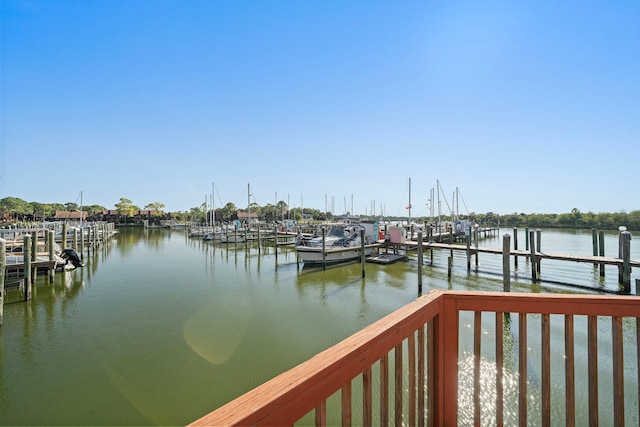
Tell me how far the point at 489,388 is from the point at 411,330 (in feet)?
18.6

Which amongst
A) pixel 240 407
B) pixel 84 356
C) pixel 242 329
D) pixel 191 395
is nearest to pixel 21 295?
pixel 84 356

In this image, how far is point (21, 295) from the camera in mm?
12125

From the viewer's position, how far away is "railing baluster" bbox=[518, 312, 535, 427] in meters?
1.83

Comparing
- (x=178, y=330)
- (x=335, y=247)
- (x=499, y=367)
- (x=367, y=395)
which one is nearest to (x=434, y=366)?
(x=499, y=367)

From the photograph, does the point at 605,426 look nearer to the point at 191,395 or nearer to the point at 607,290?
the point at 191,395

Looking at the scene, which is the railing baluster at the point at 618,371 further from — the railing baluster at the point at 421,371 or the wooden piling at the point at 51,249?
the wooden piling at the point at 51,249

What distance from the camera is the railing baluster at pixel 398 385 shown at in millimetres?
1464

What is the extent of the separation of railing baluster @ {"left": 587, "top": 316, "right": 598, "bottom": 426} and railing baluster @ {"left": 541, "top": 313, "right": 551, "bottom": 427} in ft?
0.72

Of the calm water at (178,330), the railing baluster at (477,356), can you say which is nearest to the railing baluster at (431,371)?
the railing baluster at (477,356)

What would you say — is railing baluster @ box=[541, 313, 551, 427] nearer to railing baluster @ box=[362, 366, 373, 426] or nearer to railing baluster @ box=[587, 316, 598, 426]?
railing baluster @ box=[587, 316, 598, 426]

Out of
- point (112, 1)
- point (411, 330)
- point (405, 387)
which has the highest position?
point (112, 1)

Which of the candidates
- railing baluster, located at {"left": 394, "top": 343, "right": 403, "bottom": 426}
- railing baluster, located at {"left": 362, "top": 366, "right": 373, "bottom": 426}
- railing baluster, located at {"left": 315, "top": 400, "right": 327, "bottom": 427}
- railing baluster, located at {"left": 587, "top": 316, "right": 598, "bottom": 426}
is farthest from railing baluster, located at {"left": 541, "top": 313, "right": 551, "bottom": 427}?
railing baluster, located at {"left": 315, "top": 400, "right": 327, "bottom": 427}

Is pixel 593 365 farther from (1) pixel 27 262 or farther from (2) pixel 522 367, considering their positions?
(1) pixel 27 262

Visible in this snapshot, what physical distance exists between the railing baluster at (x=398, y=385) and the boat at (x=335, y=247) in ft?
54.0
